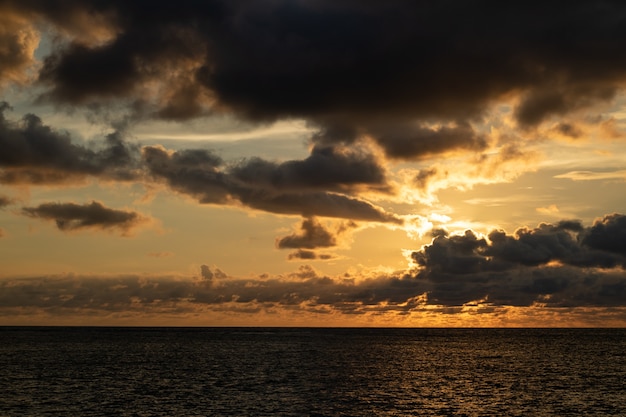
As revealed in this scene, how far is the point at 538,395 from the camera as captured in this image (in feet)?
307

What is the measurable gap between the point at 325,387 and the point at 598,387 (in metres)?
42.8

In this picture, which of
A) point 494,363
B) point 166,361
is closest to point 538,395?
point 494,363

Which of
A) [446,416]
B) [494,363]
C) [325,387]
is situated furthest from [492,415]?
[494,363]

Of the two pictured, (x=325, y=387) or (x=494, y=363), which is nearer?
(x=325, y=387)

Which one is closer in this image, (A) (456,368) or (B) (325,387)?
(B) (325,387)

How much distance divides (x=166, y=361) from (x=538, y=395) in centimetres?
9303

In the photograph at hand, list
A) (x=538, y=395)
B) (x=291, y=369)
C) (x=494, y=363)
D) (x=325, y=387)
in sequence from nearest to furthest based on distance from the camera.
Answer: (x=538, y=395) < (x=325, y=387) < (x=291, y=369) < (x=494, y=363)

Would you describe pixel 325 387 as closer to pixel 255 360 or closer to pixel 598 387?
pixel 598 387

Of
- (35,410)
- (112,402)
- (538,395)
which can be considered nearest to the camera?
(35,410)

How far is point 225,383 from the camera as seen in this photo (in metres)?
105

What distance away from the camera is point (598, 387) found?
10419cm

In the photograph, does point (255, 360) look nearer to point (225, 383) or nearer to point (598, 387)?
point (225, 383)

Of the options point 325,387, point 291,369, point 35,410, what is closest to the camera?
point 35,410

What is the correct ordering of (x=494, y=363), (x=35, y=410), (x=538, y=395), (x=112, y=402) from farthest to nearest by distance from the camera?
1. (x=494, y=363)
2. (x=538, y=395)
3. (x=112, y=402)
4. (x=35, y=410)
